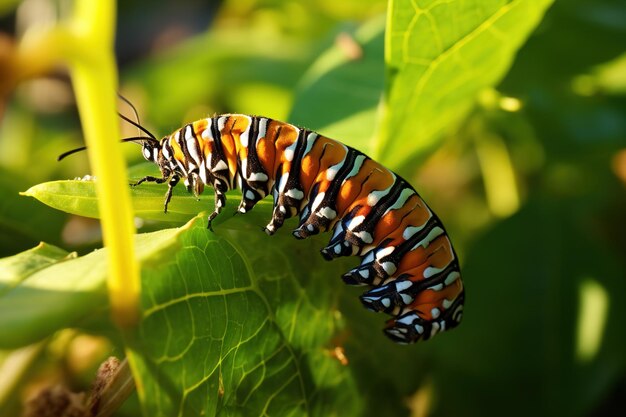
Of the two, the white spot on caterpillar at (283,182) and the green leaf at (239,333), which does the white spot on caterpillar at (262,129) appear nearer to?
the white spot on caterpillar at (283,182)

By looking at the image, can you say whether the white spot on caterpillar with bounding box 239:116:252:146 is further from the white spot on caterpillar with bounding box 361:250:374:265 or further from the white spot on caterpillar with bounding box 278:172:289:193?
the white spot on caterpillar with bounding box 361:250:374:265

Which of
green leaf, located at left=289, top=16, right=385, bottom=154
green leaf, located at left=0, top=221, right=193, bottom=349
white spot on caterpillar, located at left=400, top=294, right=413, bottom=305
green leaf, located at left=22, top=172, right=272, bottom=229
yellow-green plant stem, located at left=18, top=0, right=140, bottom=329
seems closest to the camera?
yellow-green plant stem, located at left=18, top=0, right=140, bottom=329

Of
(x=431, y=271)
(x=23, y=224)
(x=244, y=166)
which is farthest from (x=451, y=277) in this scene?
(x=23, y=224)

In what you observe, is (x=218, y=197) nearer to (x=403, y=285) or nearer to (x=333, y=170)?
(x=333, y=170)

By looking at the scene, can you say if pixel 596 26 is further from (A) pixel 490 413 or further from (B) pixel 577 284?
(A) pixel 490 413

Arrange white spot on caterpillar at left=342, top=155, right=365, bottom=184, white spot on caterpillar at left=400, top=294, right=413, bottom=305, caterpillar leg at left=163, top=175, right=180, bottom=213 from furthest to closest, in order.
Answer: white spot on caterpillar at left=400, top=294, right=413, bottom=305 → white spot on caterpillar at left=342, top=155, right=365, bottom=184 → caterpillar leg at left=163, top=175, right=180, bottom=213

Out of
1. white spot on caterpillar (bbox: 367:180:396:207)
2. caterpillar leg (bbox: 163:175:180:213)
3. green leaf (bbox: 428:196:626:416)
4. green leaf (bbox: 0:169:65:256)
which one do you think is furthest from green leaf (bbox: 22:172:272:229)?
green leaf (bbox: 428:196:626:416)

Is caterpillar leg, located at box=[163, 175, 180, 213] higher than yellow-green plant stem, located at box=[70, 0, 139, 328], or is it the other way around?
yellow-green plant stem, located at box=[70, 0, 139, 328]

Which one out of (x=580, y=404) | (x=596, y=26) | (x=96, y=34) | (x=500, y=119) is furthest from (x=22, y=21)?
(x=96, y=34)
